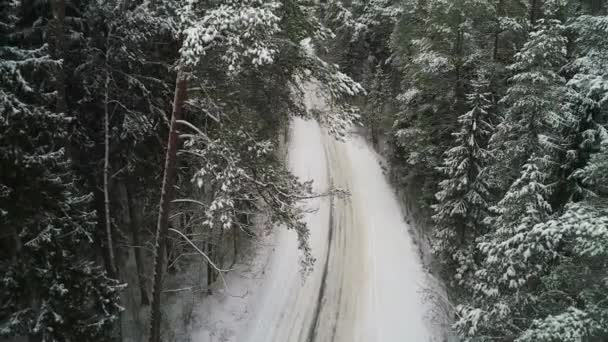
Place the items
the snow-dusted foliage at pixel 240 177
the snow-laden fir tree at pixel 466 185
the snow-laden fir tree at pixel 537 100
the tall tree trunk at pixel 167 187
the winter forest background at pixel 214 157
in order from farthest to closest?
1. the snow-laden fir tree at pixel 466 185
2. the snow-laden fir tree at pixel 537 100
3. the tall tree trunk at pixel 167 187
4. the snow-dusted foliage at pixel 240 177
5. the winter forest background at pixel 214 157

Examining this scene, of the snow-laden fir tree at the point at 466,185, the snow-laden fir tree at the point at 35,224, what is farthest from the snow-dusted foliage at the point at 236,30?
the snow-laden fir tree at the point at 466,185

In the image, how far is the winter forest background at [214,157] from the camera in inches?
317

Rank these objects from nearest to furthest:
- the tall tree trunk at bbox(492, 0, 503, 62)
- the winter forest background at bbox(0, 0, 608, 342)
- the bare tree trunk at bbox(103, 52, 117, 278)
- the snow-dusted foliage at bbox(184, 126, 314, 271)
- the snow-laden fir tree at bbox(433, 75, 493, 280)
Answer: the winter forest background at bbox(0, 0, 608, 342) → the snow-dusted foliage at bbox(184, 126, 314, 271) → the bare tree trunk at bbox(103, 52, 117, 278) → the snow-laden fir tree at bbox(433, 75, 493, 280) → the tall tree trunk at bbox(492, 0, 503, 62)

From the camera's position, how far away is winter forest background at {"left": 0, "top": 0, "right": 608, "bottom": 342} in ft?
26.4

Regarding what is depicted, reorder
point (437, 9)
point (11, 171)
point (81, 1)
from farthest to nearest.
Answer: point (437, 9) → point (81, 1) → point (11, 171)

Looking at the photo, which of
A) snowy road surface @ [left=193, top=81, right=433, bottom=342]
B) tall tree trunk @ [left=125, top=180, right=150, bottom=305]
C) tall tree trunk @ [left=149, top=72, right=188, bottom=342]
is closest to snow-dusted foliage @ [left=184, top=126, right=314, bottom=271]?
tall tree trunk @ [left=149, top=72, right=188, bottom=342]

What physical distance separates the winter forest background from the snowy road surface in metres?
2.03

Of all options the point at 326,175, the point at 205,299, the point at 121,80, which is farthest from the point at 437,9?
the point at 205,299

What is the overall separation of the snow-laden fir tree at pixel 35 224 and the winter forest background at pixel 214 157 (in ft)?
0.12

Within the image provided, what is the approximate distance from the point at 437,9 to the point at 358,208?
37.9 feet

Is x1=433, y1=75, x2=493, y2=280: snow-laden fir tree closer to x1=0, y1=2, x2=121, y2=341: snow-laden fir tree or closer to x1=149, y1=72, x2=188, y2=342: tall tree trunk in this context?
x1=149, y1=72, x2=188, y2=342: tall tree trunk

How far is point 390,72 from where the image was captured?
1265 inches

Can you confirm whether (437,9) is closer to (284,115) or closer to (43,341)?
(284,115)

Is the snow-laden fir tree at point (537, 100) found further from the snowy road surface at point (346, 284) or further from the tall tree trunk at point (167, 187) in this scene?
the tall tree trunk at point (167, 187)
